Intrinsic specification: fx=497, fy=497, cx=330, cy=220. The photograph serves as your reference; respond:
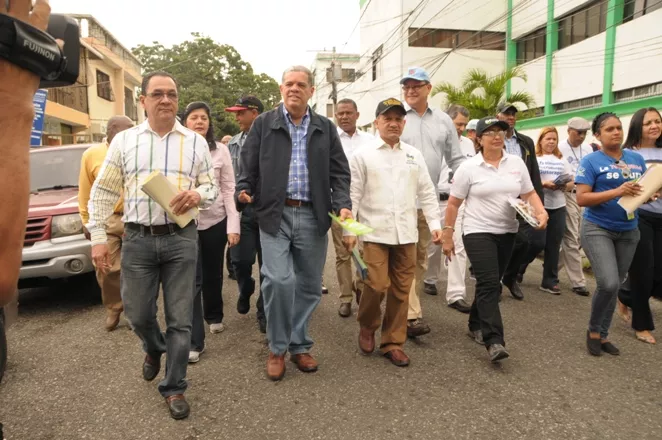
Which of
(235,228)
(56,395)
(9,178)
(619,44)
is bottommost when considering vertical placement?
(56,395)

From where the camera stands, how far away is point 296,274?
156 inches

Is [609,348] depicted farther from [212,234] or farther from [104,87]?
[104,87]

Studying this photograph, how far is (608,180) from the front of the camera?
415 cm

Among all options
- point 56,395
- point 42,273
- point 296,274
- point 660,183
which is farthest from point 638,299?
point 42,273

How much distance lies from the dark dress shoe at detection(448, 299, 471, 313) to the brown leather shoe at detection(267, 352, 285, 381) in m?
2.36

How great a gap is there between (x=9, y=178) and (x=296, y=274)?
9.96 feet

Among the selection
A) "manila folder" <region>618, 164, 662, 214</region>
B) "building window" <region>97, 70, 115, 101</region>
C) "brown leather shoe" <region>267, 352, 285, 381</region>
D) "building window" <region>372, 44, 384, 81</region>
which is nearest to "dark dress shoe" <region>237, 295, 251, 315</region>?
"brown leather shoe" <region>267, 352, 285, 381</region>

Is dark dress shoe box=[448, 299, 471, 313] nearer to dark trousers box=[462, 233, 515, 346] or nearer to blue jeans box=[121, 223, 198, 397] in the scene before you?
dark trousers box=[462, 233, 515, 346]

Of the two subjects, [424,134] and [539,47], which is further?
[539,47]

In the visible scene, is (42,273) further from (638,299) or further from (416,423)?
(638,299)

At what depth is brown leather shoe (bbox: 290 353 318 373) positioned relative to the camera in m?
3.84

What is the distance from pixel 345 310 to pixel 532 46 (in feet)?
70.4

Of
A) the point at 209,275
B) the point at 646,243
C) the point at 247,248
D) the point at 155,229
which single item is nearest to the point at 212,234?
the point at 209,275

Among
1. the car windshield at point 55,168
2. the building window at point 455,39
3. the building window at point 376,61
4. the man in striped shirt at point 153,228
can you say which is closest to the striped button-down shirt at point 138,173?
the man in striped shirt at point 153,228
